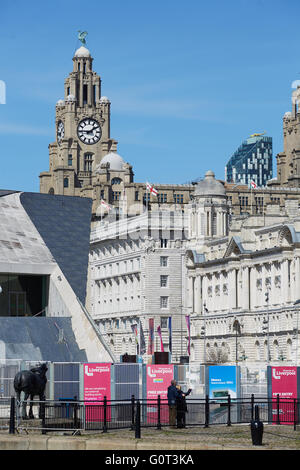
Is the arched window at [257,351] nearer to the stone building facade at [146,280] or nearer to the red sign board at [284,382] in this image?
the stone building facade at [146,280]

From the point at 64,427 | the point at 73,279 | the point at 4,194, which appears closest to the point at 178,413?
the point at 64,427

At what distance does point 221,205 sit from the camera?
180750 mm

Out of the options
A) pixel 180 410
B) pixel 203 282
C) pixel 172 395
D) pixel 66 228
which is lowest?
pixel 180 410

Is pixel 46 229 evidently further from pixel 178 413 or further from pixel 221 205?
pixel 221 205

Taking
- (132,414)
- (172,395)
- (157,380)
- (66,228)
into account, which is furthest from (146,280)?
(132,414)

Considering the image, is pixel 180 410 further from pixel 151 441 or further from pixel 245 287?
pixel 245 287

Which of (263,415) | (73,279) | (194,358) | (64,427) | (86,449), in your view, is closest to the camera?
(86,449)

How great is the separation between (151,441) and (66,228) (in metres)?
49.1

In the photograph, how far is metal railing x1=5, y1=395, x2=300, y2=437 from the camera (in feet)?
149

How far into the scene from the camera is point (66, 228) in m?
87.7

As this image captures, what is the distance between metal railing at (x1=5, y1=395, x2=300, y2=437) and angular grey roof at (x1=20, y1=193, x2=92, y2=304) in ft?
103

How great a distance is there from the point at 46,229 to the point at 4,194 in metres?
3.85

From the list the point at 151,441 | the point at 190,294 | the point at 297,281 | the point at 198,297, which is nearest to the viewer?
the point at 151,441

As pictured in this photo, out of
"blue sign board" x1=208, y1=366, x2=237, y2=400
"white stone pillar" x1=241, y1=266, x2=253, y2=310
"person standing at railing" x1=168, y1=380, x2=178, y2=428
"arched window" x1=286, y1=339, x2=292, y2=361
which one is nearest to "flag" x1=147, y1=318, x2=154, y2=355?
"white stone pillar" x1=241, y1=266, x2=253, y2=310
